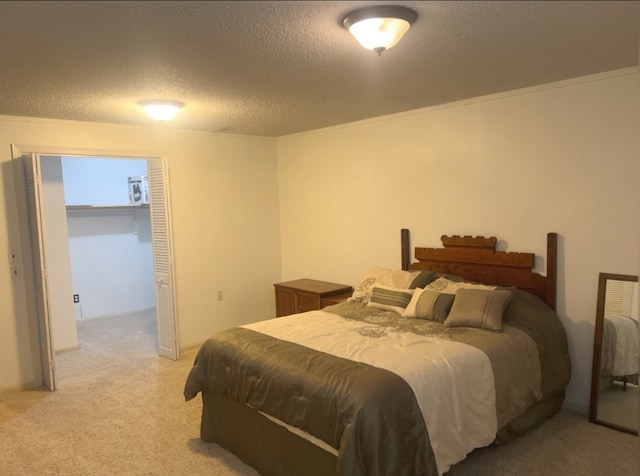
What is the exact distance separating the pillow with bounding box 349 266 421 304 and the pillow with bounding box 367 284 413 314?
83 millimetres

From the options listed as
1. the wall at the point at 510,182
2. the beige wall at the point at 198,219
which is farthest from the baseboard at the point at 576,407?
the beige wall at the point at 198,219

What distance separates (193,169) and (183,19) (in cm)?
314

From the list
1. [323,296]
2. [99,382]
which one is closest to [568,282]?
[323,296]

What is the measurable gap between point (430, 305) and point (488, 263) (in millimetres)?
702

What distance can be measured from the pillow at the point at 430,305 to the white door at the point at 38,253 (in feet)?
9.72

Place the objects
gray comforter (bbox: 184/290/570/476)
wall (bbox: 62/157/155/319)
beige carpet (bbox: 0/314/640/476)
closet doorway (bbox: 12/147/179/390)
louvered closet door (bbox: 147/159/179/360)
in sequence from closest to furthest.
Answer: gray comforter (bbox: 184/290/570/476), beige carpet (bbox: 0/314/640/476), closet doorway (bbox: 12/147/179/390), louvered closet door (bbox: 147/159/179/360), wall (bbox: 62/157/155/319)

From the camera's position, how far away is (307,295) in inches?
189

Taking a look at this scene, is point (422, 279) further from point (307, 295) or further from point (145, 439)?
point (145, 439)

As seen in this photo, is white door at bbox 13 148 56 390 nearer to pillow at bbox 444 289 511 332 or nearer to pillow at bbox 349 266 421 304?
pillow at bbox 349 266 421 304

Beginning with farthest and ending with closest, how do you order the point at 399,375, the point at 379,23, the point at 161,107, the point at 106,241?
the point at 106,241 < the point at 161,107 < the point at 399,375 < the point at 379,23

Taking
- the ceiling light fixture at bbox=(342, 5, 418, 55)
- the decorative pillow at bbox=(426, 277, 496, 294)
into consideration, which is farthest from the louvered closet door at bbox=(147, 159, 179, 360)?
the ceiling light fixture at bbox=(342, 5, 418, 55)

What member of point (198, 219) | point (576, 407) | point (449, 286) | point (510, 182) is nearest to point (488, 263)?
point (449, 286)

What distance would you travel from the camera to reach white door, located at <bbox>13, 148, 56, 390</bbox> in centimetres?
387

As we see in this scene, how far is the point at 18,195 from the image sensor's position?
4.03m
